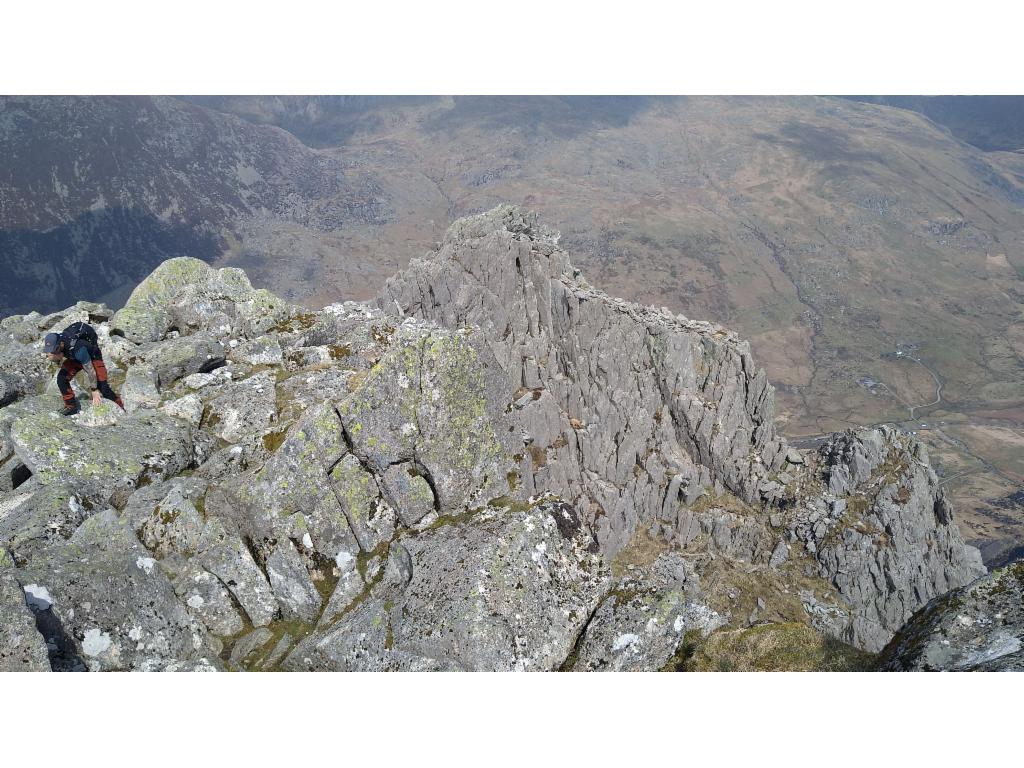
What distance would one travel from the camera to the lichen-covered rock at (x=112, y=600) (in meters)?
15.0

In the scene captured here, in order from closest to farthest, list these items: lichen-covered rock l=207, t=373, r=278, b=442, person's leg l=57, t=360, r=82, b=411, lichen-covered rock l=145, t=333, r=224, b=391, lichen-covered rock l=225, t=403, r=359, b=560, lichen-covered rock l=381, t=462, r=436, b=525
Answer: lichen-covered rock l=225, t=403, r=359, b=560 < lichen-covered rock l=381, t=462, r=436, b=525 < person's leg l=57, t=360, r=82, b=411 < lichen-covered rock l=207, t=373, r=278, b=442 < lichen-covered rock l=145, t=333, r=224, b=391

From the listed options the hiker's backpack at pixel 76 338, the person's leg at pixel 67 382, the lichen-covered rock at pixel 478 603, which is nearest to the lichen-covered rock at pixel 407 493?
the lichen-covered rock at pixel 478 603

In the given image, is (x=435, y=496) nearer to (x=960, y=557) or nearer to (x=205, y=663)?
(x=205, y=663)

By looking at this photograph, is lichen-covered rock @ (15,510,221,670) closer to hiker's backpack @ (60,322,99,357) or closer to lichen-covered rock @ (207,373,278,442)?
lichen-covered rock @ (207,373,278,442)

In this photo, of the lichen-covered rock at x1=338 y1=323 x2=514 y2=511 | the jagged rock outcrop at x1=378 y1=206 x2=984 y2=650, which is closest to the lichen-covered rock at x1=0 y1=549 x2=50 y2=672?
the lichen-covered rock at x1=338 y1=323 x2=514 y2=511

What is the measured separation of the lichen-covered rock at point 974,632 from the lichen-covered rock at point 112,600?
1872 centimetres

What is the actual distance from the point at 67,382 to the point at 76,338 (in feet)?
5.99

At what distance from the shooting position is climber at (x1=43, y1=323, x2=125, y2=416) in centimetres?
2098

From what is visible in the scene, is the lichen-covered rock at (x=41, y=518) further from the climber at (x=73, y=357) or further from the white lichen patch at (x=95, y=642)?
the climber at (x=73, y=357)

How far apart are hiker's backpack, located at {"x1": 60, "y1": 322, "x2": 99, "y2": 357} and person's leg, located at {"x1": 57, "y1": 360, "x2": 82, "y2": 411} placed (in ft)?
A: 1.65

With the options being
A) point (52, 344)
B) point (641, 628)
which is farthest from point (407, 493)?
point (52, 344)

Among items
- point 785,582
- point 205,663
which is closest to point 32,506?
point 205,663

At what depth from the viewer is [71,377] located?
21.8 m

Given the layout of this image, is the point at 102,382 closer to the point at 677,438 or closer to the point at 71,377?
the point at 71,377
